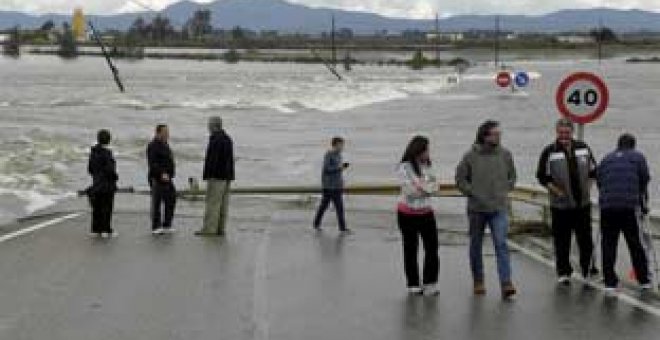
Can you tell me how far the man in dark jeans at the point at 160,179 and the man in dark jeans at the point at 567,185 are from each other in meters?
6.59

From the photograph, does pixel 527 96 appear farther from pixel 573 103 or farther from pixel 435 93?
pixel 573 103

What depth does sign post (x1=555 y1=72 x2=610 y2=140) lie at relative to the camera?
50.2 ft

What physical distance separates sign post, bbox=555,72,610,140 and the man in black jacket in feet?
15.5

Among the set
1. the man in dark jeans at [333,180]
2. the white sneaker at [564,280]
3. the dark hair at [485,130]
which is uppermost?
the dark hair at [485,130]

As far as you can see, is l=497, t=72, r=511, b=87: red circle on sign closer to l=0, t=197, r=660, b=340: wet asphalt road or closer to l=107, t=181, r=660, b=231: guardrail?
l=107, t=181, r=660, b=231: guardrail

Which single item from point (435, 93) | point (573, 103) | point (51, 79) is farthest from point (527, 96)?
point (573, 103)

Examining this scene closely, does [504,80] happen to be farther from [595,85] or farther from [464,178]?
[464,178]

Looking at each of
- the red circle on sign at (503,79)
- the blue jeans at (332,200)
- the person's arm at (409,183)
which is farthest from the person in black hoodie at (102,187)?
the red circle on sign at (503,79)

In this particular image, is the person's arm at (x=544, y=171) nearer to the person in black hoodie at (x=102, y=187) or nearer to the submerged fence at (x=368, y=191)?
the submerged fence at (x=368, y=191)

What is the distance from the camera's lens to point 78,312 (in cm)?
1126

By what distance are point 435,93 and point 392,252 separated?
70360mm

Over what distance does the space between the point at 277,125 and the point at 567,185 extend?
38.8 meters

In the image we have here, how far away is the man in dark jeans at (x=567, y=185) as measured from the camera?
1273cm

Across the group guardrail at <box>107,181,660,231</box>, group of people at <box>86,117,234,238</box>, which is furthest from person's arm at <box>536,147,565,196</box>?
guardrail at <box>107,181,660,231</box>
